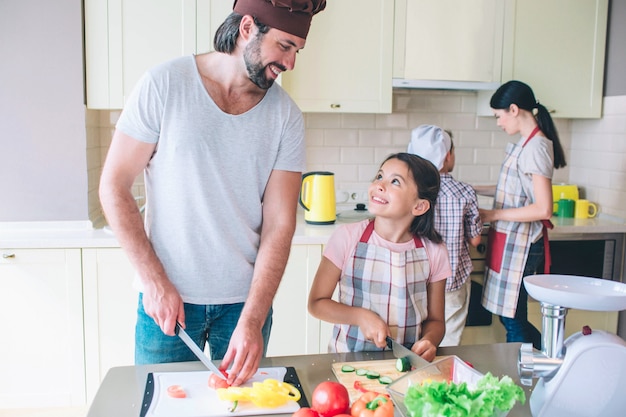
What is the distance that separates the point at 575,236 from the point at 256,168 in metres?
2.16

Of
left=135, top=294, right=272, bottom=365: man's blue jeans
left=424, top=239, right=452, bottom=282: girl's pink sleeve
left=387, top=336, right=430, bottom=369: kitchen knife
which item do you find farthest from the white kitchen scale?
left=135, top=294, right=272, bottom=365: man's blue jeans

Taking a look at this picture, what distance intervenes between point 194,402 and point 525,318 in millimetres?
2241

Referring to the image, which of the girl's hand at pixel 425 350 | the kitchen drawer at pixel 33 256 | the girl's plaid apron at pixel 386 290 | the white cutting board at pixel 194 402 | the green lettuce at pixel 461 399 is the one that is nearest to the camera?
the green lettuce at pixel 461 399

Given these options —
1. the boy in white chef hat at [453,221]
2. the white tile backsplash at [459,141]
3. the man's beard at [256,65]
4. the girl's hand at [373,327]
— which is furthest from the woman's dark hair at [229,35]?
the white tile backsplash at [459,141]

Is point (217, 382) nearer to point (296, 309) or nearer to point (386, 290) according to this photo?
point (386, 290)

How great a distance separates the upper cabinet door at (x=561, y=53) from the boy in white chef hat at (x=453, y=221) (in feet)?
2.32

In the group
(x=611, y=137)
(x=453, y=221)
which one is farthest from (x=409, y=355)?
(x=611, y=137)

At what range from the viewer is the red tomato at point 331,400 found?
1222 mm

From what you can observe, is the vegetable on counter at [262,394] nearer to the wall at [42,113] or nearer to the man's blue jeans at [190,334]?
the man's blue jeans at [190,334]

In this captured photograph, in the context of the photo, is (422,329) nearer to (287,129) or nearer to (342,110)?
(287,129)

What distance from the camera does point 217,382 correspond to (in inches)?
53.9

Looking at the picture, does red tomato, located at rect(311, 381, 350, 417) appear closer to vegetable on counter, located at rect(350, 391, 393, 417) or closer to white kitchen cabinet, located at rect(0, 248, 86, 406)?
vegetable on counter, located at rect(350, 391, 393, 417)

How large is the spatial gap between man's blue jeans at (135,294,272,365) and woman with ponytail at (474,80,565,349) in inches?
66.7

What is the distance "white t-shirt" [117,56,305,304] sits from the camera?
65.8 inches
